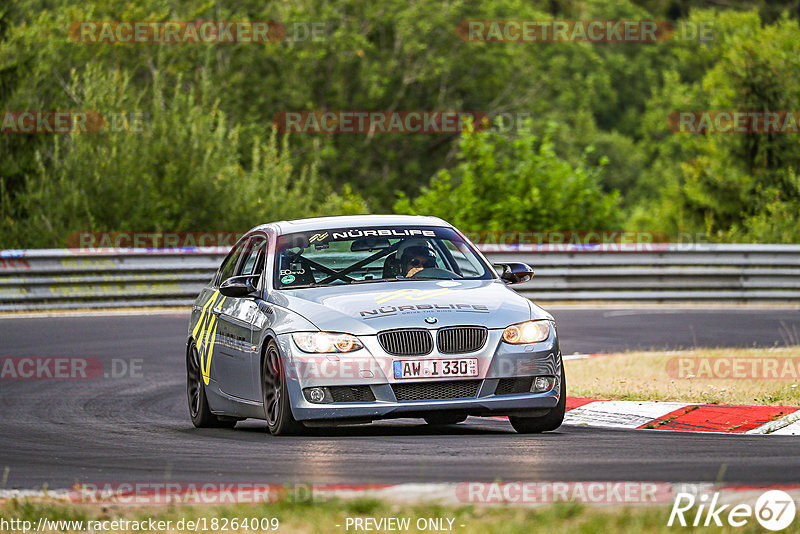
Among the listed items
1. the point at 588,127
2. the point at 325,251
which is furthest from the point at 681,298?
the point at 588,127

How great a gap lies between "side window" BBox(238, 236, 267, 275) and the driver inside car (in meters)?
1.05

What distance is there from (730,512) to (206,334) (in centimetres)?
614

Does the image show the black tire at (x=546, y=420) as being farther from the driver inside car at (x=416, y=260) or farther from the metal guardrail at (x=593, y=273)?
the metal guardrail at (x=593, y=273)

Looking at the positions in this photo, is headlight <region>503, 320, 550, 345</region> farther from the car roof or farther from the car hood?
the car roof

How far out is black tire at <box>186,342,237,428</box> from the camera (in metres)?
11.1

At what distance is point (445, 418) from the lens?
9242mm

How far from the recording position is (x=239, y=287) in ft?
33.9

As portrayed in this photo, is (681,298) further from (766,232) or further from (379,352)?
(379,352)

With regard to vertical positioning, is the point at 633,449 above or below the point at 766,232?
above

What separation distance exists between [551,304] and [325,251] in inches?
571

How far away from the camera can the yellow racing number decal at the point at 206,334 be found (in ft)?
36.2

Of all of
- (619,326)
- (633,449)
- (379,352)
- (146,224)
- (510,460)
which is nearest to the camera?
(510,460)

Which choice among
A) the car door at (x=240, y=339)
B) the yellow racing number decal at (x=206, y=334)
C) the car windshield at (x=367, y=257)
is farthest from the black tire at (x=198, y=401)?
the car windshield at (x=367, y=257)

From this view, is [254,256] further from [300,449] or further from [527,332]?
[300,449]
